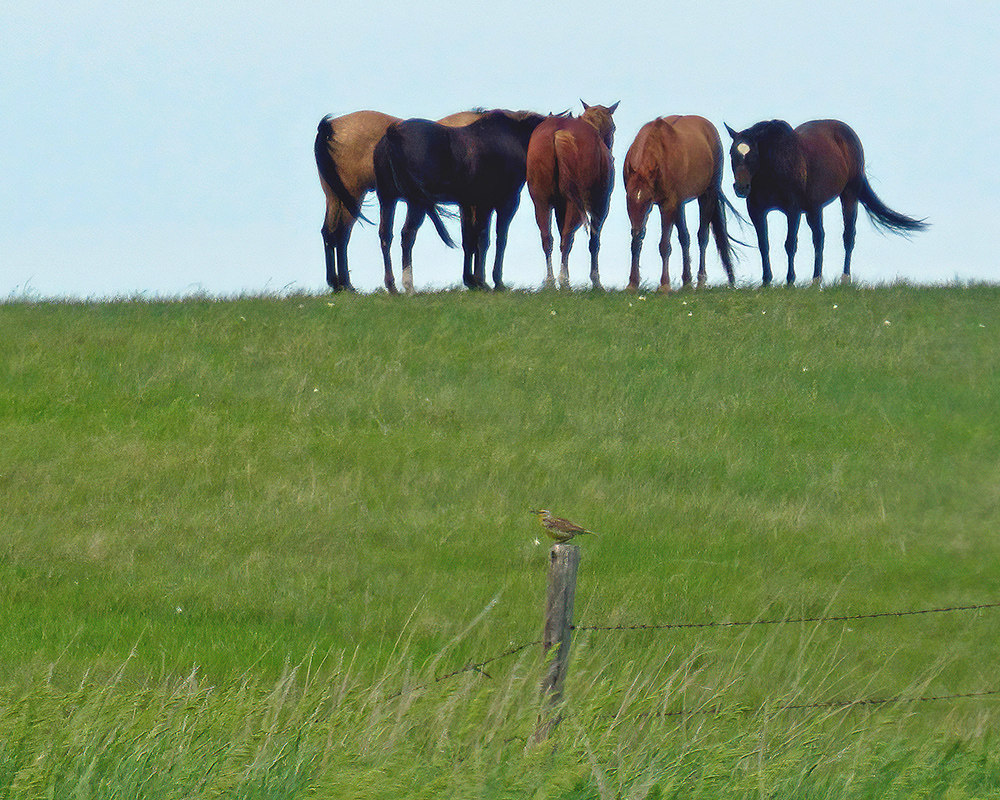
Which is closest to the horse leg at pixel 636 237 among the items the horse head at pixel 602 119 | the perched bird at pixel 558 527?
the horse head at pixel 602 119

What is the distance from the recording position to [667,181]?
19969 mm

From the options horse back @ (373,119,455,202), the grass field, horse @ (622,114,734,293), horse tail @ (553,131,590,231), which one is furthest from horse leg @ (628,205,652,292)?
horse back @ (373,119,455,202)

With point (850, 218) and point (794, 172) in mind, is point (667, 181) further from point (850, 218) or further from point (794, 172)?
point (850, 218)

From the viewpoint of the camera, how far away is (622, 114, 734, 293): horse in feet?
65.5

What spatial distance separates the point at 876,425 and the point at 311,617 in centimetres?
710

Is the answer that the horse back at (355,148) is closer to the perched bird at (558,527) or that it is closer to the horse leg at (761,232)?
the horse leg at (761,232)

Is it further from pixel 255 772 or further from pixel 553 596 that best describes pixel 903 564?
pixel 255 772

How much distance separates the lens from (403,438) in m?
12.3

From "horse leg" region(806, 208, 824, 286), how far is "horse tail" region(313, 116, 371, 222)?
7.50m

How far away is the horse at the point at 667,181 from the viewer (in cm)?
1997

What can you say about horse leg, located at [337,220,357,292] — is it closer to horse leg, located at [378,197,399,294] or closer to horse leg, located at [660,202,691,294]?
horse leg, located at [378,197,399,294]

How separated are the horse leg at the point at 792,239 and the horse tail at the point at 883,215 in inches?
78.2

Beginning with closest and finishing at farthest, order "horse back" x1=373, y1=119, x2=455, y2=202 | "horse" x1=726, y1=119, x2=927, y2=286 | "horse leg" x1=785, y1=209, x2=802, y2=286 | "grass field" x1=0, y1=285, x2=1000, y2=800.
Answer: "grass field" x1=0, y1=285, x2=1000, y2=800, "horse back" x1=373, y1=119, x2=455, y2=202, "horse" x1=726, y1=119, x2=927, y2=286, "horse leg" x1=785, y1=209, x2=802, y2=286

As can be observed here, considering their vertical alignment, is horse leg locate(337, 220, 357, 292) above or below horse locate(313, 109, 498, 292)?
below
